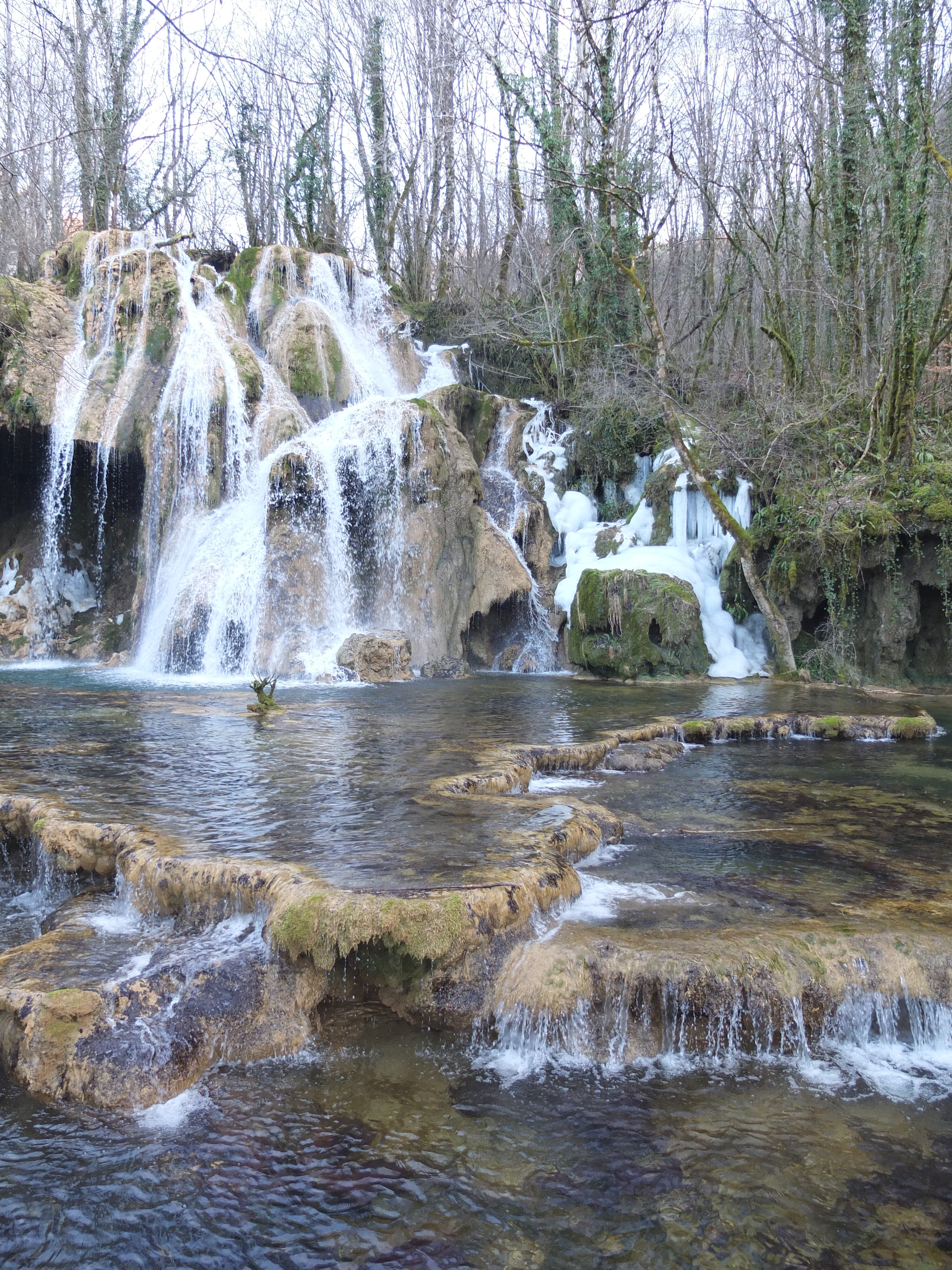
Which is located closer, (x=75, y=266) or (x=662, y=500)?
(x=662, y=500)

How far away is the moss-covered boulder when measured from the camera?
43.0 ft

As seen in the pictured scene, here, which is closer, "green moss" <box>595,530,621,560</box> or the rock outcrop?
the rock outcrop

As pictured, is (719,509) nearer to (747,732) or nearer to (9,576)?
(747,732)

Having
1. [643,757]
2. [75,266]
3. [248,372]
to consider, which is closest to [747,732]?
[643,757]

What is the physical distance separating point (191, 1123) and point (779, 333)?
14.7 metres

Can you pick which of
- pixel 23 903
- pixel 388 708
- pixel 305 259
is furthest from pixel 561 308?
pixel 23 903

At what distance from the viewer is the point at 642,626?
43.3 ft

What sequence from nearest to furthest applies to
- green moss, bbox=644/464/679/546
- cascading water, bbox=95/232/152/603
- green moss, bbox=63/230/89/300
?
green moss, bbox=644/464/679/546, cascading water, bbox=95/232/152/603, green moss, bbox=63/230/89/300

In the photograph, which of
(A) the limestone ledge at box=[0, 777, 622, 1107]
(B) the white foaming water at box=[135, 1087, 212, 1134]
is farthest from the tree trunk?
(B) the white foaming water at box=[135, 1087, 212, 1134]

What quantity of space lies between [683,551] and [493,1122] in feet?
40.2

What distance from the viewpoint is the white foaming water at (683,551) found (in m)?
13.5

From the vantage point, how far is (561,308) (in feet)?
63.8

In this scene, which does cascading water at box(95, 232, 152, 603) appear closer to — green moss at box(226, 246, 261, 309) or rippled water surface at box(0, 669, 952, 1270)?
green moss at box(226, 246, 261, 309)

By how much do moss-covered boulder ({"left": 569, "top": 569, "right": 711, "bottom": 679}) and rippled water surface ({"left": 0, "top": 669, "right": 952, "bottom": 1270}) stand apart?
6.97 meters
